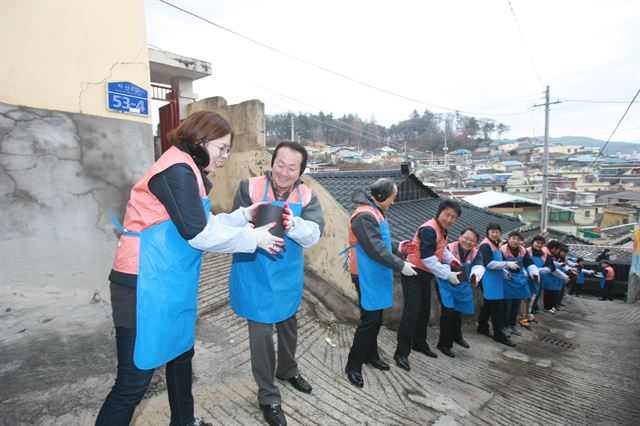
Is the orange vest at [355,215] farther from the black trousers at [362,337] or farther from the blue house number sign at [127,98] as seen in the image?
the blue house number sign at [127,98]

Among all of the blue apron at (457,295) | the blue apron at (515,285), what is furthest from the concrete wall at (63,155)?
the blue apron at (515,285)

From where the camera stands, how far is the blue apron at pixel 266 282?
225 cm

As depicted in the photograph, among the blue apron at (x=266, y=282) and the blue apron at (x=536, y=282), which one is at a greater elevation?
the blue apron at (x=266, y=282)

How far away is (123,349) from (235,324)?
196 cm

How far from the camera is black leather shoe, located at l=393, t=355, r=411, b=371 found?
11.3 feet

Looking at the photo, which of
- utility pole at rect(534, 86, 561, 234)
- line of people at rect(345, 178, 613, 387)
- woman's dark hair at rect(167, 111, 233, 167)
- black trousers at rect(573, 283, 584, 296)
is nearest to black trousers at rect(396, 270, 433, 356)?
line of people at rect(345, 178, 613, 387)

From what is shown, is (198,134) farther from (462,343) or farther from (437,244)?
(462,343)

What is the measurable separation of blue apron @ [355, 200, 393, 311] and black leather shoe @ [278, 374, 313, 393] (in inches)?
29.9

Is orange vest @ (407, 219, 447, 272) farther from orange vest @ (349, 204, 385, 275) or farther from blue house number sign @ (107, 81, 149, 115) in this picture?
blue house number sign @ (107, 81, 149, 115)

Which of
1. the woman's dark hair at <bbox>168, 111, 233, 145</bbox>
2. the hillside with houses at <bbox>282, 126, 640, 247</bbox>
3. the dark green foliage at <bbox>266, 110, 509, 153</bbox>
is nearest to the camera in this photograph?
the woman's dark hair at <bbox>168, 111, 233, 145</bbox>

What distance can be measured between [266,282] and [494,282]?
Answer: 3.92 metres

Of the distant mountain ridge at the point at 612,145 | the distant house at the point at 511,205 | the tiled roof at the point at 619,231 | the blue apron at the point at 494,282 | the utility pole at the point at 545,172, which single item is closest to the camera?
the blue apron at the point at 494,282

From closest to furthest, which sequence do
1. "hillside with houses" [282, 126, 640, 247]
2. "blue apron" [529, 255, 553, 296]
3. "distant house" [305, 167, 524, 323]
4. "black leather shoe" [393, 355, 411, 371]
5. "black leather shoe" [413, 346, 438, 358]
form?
1. "black leather shoe" [393, 355, 411, 371]
2. "black leather shoe" [413, 346, 438, 358]
3. "distant house" [305, 167, 524, 323]
4. "blue apron" [529, 255, 553, 296]
5. "hillside with houses" [282, 126, 640, 247]

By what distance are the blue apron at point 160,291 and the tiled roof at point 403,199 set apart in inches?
189
